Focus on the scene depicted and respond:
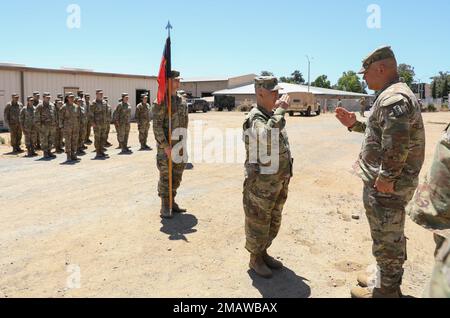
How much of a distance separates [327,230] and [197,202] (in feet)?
7.58

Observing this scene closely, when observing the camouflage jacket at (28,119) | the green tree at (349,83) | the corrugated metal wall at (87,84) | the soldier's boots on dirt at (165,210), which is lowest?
the soldier's boots on dirt at (165,210)

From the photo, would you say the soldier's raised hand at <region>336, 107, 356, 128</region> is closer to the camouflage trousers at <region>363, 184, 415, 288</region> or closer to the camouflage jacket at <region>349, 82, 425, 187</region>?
the camouflage jacket at <region>349, 82, 425, 187</region>

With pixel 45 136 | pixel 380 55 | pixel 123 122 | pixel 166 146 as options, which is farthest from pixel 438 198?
pixel 123 122

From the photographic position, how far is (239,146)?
14.4m

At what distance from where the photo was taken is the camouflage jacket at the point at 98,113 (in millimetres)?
12742

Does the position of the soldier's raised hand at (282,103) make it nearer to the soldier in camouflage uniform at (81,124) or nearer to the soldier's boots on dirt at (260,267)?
the soldier's boots on dirt at (260,267)

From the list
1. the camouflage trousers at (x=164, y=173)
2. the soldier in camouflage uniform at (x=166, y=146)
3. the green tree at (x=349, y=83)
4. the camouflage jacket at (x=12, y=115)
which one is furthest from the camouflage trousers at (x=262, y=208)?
the green tree at (x=349, y=83)

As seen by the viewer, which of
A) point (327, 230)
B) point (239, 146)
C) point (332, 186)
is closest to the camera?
point (327, 230)

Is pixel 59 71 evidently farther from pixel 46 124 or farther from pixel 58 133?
pixel 46 124

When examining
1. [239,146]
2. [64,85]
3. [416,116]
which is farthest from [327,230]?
[64,85]

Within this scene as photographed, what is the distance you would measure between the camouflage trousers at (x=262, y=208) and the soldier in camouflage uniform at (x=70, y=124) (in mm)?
8801

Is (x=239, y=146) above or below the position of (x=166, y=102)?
below
